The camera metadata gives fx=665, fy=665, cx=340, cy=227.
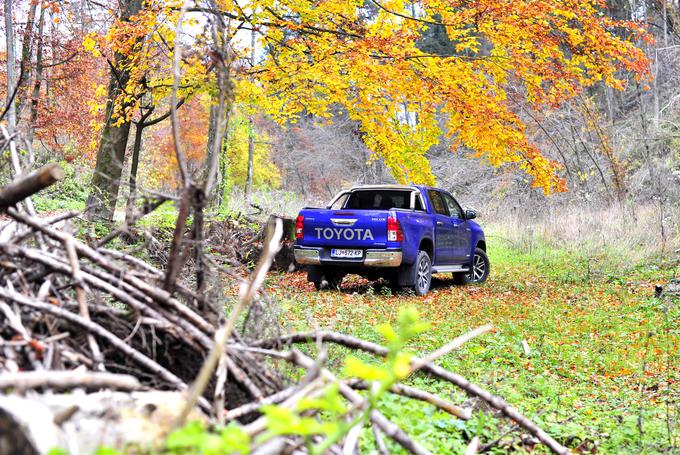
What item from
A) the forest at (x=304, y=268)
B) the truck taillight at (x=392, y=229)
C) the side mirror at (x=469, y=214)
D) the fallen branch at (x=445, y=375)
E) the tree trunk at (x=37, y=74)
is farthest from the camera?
the tree trunk at (x=37, y=74)

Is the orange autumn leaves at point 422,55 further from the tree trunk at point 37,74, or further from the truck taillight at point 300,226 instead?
the tree trunk at point 37,74

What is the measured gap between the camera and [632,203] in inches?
701

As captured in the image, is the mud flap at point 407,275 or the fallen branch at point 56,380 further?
the mud flap at point 407,275

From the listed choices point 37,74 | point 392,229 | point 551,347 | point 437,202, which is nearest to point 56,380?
point 551,347

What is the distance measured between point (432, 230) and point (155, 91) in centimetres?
570

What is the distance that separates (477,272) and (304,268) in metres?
3.92

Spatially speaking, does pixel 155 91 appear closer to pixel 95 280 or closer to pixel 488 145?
pixel 488 145

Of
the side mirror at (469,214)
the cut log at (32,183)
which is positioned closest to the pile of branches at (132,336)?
the cut log at (32,183)

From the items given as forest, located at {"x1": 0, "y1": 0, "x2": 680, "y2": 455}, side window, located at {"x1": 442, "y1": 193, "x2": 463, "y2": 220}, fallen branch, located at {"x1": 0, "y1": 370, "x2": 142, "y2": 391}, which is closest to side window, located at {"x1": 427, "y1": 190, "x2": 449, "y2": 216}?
side window, located at {"x1": 442, "y1": 193, "x2": 463, "y2": 220}

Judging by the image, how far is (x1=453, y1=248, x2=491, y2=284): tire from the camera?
14.6 metres

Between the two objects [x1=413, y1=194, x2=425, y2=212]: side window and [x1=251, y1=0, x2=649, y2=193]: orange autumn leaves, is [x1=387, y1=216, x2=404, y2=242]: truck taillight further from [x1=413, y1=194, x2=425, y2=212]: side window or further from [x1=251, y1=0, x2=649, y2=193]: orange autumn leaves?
[x1=251, y1=0, x2=649, y2=193]: orange autumn leaves

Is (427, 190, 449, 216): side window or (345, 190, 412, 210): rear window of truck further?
(427, 190, 449, 216): side window

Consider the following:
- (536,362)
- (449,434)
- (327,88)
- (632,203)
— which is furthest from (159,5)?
(632,203)

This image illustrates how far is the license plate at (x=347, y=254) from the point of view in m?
11.7
